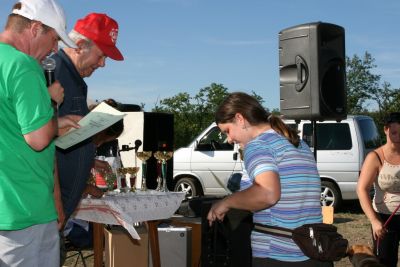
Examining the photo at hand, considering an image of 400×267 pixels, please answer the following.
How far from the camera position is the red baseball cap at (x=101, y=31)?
10.2 ft

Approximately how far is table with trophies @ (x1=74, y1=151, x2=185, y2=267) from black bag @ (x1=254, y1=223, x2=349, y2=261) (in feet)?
3.84

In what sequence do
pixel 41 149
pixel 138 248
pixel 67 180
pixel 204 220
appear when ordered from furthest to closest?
1. pixel 138 248
2. pixel 204 220
3. pixel 67 180
4. pixel 41 149

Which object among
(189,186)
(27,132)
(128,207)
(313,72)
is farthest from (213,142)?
(27,132)

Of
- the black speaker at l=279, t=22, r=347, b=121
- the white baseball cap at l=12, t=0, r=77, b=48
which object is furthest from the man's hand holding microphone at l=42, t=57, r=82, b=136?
the black speaker at l=279, t=22, r=347, b=121

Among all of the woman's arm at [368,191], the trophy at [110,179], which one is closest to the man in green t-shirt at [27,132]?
the trophy at [110,179]

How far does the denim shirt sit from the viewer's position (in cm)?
288

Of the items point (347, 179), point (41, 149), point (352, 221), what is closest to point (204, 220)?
point (41, 149)

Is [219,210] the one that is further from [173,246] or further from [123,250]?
[173,246]

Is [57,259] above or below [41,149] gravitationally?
below

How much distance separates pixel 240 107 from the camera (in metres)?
2.68

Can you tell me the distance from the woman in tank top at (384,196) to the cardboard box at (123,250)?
1787 mm

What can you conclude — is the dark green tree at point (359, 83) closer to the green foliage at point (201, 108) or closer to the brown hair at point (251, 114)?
the green foliage at point (201, 108)

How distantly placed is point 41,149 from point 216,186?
9.34 m

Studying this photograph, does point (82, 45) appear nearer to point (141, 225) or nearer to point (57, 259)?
point (57, 259)
